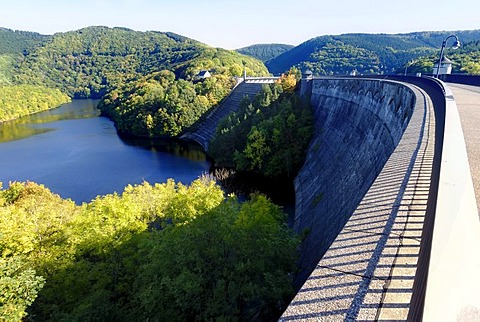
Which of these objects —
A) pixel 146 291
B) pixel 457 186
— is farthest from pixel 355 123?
pixel 457 186

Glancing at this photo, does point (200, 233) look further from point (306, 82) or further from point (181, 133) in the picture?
point (181, 133)

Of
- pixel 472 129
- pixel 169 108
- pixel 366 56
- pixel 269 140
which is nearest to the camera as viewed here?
pixel 472 129

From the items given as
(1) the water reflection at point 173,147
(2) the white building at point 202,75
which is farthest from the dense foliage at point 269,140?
(2) the white building at point 202,75

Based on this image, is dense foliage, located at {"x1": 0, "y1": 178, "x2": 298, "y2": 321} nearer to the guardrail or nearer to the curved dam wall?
the curved dam wall

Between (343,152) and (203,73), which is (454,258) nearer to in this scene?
(343,152)

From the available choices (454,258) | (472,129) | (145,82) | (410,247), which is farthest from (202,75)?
(454,258)

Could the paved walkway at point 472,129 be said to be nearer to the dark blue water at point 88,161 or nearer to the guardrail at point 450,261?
the guardrail at point 450,261
